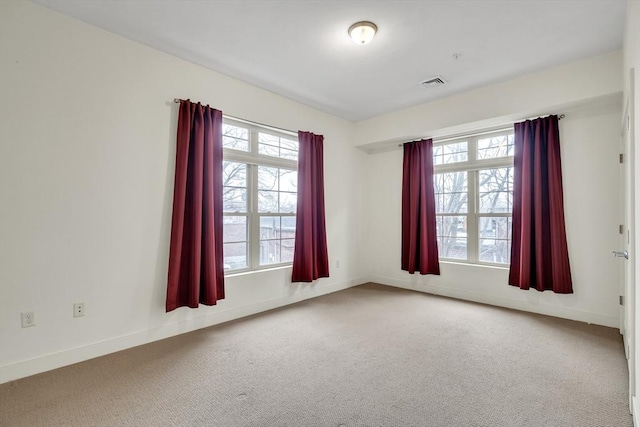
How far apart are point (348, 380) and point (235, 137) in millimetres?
2897

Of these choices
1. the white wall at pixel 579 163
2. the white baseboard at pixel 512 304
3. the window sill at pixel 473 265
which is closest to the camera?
the white wall at pixel 579 163

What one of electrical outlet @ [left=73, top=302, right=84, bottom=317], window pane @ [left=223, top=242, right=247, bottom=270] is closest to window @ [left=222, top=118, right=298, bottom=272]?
window pane @ [left=223, top=242, right=247, bottom=270]

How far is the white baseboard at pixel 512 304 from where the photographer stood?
11.1 feet

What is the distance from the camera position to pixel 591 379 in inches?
89.0

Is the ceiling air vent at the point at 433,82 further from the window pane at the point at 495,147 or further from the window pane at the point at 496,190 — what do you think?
the window pane at the point at 496,190

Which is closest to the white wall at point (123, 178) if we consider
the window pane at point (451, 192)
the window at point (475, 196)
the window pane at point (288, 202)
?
the window at point (475, 196)

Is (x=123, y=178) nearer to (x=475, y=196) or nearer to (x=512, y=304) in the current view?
(x=475, y=196)

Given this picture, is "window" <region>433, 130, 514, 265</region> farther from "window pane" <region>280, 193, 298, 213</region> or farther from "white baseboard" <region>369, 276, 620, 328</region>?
"window pane" <region>280, 193, 298, 213</region>

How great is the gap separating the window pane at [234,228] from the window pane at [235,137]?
858 mm

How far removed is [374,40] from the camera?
2.87 m

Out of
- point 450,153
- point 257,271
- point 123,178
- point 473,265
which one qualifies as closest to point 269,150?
point 257,271

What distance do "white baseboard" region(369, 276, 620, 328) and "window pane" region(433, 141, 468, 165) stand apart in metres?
1.94

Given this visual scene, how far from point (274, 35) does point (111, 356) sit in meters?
3.16

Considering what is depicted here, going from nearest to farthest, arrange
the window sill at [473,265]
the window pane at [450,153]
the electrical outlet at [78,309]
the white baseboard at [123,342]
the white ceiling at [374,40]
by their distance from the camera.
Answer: the white baseboard at [123,342] < the white ceiling at [374,40] < the electrical outlet at [78,309] < the window sill at [473,265] < the window pane at [450,153]
